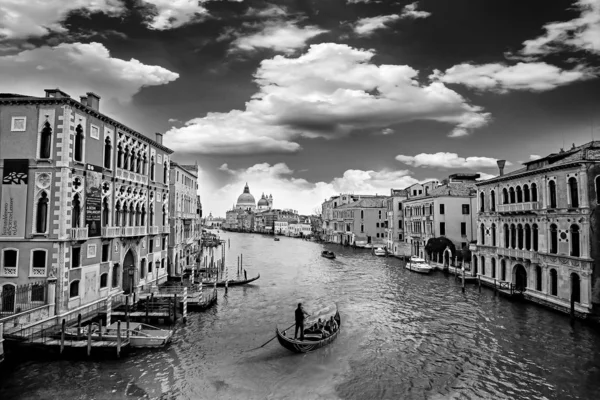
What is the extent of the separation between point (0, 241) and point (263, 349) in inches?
483

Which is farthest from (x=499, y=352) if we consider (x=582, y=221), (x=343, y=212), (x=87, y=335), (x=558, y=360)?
(x=343, y=212)

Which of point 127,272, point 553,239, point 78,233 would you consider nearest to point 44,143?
point 78,233

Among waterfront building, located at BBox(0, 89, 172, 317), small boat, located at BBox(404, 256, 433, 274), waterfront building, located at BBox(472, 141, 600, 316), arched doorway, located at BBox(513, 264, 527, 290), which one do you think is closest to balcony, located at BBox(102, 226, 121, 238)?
waterfront building, located at BBox(0, 89, 172, 317)

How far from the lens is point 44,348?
47.5 feet

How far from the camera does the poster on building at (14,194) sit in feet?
53.8

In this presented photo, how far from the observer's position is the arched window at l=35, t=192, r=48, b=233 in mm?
16516

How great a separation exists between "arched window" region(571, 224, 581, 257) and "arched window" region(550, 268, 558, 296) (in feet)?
7.29

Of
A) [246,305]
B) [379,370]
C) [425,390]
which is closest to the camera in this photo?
[425,390]

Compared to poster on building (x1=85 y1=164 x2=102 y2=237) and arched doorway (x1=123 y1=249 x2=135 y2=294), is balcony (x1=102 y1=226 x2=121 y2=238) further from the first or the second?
arched doorway (x1=123 y1=249 x2=135 y2=294)

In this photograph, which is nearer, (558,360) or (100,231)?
(558,360)

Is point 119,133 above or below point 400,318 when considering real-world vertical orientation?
above

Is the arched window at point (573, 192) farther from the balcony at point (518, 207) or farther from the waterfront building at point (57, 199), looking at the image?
the waterfront building at point (57, 199)

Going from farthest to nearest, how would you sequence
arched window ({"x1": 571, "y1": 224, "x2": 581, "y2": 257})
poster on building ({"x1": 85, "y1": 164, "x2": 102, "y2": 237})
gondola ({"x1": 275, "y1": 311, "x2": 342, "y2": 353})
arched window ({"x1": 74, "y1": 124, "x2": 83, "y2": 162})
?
1. arched window ({"x1": 571, "y1": 224, "x2": 581, "y2": 257})
2. poster on building ({"x1": 85, "y1": 164, "x2": 102, "y2": 237})
3. arched window ({"x1": 74, "y1": 124, "x2": 83, "y2": 162})
4. gondola ({"x1": 275, "y1": 311, "x2": 342, "y2": 353})

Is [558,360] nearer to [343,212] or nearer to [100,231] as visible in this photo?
[100,231]
